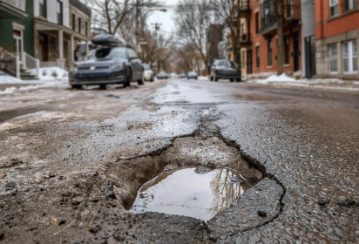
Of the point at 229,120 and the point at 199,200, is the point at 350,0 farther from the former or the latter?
the point at 199,200

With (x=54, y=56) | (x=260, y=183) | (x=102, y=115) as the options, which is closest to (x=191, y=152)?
(x=260, y=183)

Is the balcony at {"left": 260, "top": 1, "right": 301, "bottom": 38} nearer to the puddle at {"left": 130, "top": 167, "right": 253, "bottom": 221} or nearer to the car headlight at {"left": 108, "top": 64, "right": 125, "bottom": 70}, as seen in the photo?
the car headlight at {"left": 108, "top": 64, "right": 125, "bottom": 70}

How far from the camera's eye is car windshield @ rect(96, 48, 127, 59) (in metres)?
11.7

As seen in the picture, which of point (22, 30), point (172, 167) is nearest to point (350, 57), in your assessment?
point (172, 167)

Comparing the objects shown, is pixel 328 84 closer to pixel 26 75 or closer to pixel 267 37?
pixel 267 37

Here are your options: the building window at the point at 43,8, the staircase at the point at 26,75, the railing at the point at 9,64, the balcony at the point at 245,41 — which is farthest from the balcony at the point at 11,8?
the balcony at the point at 245,41

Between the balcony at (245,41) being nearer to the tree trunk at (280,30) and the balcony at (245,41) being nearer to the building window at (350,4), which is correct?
the tree trunk at (280,30)

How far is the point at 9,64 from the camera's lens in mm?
16484

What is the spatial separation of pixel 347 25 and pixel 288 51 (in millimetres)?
8332

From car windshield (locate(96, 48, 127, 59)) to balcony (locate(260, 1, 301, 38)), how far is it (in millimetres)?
13184

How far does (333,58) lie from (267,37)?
10743 mm

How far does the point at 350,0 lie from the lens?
15.3 meters

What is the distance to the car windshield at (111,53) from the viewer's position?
38.4ft

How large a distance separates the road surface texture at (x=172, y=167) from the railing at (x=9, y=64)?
1442 cm
